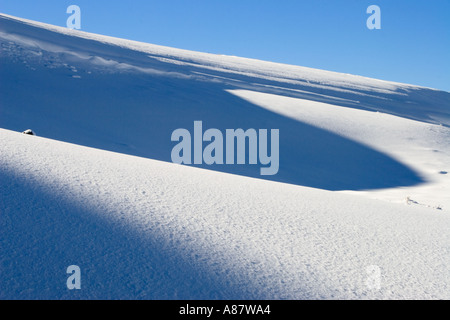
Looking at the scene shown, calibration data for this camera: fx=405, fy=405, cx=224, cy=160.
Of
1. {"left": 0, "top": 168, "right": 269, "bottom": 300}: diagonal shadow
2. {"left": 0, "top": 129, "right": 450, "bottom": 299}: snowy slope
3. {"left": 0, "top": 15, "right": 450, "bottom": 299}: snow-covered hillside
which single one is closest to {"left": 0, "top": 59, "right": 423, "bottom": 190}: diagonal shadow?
{"left": 0, "top": 15, "right": 450, "bottom": 299}: snow-covered hillside

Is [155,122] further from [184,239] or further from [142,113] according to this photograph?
[184,239]

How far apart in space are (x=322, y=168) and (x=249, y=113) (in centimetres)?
276

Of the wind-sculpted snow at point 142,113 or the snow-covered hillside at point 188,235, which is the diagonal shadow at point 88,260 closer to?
the snow-covered hillside at point 188,235

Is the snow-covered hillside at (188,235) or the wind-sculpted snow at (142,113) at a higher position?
the wind-sculpted snow at (142,113)

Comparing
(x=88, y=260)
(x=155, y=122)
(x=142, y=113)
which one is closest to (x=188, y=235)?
(x=88, y=260)

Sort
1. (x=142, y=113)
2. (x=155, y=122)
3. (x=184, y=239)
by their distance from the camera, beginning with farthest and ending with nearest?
(x=142, y=113) < (x=155, y=122) < (x=184, y=239)

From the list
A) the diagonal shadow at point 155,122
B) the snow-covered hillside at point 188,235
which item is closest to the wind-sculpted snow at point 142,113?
the diagonal shadow at point 155,122

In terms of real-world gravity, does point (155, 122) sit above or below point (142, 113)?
below

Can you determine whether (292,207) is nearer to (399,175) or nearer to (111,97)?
(399,175)

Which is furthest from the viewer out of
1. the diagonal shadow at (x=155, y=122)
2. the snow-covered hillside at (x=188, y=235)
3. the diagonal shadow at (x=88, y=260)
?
the diagonal shadow at (x=155, y=122)

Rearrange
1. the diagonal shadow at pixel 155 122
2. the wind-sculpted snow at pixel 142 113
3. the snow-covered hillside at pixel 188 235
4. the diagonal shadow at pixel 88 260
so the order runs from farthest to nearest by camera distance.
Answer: the wind-sculpted snow at pixel 142 113 → the diagonal shadow at pixel 155 122 → the snow-covered hillside at pixel 188 235 → the diagonal shadow at pixel 88 260

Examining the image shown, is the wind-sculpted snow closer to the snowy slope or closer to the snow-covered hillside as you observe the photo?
the snow-covered hillside

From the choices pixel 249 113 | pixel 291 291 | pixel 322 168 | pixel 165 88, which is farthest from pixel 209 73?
pixel 291 291

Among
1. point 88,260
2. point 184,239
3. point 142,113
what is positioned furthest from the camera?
point 142,113
